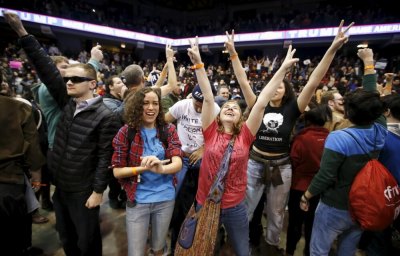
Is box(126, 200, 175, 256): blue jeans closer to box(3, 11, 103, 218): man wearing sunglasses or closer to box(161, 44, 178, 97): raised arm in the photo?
box(3, 11, 103, 218): man wearing sunglasses

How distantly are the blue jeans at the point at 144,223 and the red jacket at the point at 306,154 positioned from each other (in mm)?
1287

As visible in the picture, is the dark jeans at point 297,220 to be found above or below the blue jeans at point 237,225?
below

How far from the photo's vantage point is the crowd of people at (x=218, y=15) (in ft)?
53.3

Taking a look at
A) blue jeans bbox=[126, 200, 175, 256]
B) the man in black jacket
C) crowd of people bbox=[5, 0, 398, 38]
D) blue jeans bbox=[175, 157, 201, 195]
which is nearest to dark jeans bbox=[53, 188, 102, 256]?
the man in black jacket

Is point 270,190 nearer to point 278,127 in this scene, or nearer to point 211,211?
point 278,127

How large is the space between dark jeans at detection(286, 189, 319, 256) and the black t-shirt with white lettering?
0.52 metres

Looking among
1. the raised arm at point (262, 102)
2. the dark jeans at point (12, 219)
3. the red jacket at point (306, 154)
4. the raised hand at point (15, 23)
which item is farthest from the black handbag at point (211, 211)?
the raised hand at point (15, 23)

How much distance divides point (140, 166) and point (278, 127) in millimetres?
1332

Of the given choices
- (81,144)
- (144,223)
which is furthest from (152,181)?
(81,144)

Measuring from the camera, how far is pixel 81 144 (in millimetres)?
1929

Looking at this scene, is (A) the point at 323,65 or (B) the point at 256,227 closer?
(A) the point at 323,65

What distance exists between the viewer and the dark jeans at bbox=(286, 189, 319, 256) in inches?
99.6

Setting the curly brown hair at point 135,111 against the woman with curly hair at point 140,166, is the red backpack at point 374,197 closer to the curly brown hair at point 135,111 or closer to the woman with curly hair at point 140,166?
the woman with curly hair at point 140,166

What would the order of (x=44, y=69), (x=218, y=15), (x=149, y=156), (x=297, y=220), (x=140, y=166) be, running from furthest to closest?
1. (x=218, y=15)
2. (x=297, y=220)
3. (x=44, y=69)
4. (x=140, y=166)
5. (x=149, y=156)
